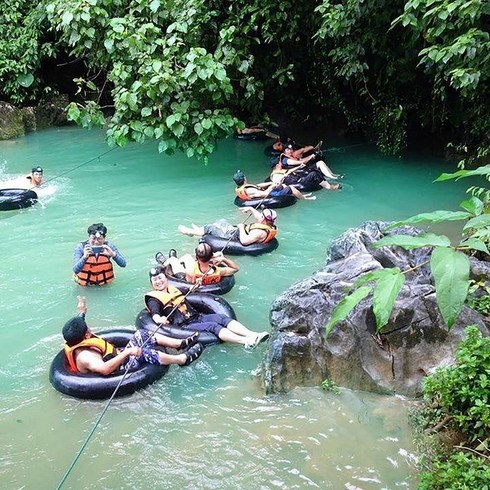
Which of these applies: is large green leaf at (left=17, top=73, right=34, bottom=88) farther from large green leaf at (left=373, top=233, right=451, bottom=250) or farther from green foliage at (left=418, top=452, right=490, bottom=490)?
Answer: large green leaf at (left=373, top=233, right=451, bottom=250)

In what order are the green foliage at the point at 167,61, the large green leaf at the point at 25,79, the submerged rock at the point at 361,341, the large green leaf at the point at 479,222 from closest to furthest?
the large green leaf at the point at 479,222, the submerged rock at the point at 361,341, the green foliage at the point at 167,61, the large green leaf at the point at 25,79

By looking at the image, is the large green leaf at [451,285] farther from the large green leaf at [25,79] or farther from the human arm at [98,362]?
the large green leaf at [25,79]

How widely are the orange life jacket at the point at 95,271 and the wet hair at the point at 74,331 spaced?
1.86 meters

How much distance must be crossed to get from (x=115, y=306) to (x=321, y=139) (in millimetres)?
8999

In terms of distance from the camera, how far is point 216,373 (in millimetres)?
5105

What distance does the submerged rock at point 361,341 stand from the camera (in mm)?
4469

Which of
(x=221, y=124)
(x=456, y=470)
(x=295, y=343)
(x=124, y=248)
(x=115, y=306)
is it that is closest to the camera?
(x=456, y=470)

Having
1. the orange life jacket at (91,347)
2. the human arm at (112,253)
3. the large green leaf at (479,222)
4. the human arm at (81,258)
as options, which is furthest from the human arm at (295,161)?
the large green leaf at (479,222)

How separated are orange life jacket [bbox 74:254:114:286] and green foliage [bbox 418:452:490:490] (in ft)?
14.7

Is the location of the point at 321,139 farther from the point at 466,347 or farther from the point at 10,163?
the point at 466,347

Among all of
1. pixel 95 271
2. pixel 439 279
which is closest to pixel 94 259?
pixel 95 271

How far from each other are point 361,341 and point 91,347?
7.20 ft

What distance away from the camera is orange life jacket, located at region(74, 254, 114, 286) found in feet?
21.7

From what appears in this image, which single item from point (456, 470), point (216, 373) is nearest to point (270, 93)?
point (216, 373)
